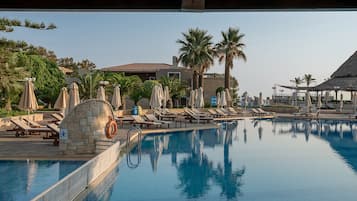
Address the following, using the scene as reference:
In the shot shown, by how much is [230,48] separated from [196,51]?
3773 mm

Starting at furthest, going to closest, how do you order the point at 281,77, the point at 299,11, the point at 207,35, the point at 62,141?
the point at 281,77
the point at 207,35
the point at 62,141
the point at 299,11

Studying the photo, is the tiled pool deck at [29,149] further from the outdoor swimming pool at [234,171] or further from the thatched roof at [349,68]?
the thatched roof at [349,68]

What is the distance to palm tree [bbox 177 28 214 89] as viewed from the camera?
107 feet

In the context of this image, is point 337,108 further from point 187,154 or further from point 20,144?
point 20,144

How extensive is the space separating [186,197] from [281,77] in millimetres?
37097

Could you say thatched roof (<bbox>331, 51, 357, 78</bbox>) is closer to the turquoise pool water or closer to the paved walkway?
the paved walkway

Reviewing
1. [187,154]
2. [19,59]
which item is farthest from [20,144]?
[19,59]

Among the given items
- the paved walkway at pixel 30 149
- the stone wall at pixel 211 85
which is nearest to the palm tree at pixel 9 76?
the paved walkway at pixel 30 149

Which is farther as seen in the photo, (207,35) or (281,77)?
(281,77)

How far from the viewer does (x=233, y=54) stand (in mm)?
34844

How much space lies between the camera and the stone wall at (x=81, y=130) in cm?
1049

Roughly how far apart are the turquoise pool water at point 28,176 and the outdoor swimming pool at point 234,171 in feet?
3.58

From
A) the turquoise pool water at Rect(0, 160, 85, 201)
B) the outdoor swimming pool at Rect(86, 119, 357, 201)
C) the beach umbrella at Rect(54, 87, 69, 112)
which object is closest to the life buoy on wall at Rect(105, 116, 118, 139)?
the outdoor swimming pool at Rect(86, 119, 357, 201)

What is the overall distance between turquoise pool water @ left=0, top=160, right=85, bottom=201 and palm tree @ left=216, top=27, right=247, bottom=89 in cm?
2641
